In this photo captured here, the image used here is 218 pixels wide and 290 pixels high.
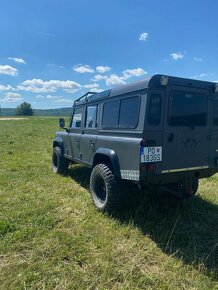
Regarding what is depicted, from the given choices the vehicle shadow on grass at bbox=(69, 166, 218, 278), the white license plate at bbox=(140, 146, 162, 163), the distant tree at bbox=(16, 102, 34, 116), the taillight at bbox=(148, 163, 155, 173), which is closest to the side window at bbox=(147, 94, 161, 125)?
the white license plate at bbox=(140, 146, 162, 163)

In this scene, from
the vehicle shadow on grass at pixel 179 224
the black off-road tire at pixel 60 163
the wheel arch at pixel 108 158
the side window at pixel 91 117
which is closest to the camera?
the vehicle shadow on grass at pixel 179 224

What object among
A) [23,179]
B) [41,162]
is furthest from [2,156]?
[23,179]

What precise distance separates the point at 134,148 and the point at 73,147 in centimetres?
290

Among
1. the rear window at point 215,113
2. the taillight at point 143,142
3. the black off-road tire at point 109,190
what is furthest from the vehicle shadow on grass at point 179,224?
the rear window at point 215,113

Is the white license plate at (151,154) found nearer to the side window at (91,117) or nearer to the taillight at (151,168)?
the taillight at (151,168)

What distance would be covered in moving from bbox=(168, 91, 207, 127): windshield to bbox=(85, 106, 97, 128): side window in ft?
6.21

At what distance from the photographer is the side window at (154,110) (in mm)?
3627

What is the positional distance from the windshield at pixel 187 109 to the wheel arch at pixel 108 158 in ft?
3.41

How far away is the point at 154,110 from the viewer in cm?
366

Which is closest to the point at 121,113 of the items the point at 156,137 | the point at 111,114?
the point at 111,114

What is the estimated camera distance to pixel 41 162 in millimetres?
8828

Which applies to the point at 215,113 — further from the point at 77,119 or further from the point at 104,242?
the point at 77,119

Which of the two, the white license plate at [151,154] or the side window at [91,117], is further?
the side window at [91,117]

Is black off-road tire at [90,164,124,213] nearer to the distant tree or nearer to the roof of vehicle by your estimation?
the roof of vehicle
